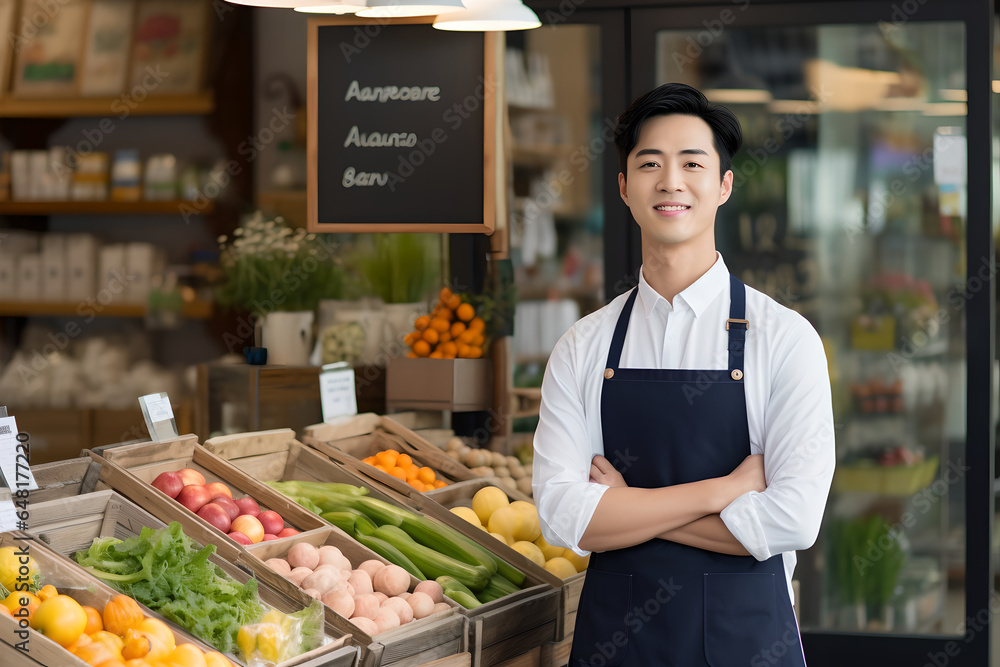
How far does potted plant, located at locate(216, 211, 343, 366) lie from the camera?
394 cm

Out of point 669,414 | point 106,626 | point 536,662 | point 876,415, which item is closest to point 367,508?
point 536,662

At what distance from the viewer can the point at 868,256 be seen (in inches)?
147

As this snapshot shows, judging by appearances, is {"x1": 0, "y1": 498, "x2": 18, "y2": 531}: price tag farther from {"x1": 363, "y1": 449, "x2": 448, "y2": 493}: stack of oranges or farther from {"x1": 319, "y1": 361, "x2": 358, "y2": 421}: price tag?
{"x1": 319, "y1": 361, "x2": 358, "y2": 421}: price tag

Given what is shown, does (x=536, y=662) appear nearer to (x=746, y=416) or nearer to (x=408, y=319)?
(x=746, y=416)

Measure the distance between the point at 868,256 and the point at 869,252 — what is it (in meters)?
0.02

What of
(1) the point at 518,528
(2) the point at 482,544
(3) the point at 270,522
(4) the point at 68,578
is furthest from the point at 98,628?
(1) the point at 518,528

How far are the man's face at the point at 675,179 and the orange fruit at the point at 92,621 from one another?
125 centimetres

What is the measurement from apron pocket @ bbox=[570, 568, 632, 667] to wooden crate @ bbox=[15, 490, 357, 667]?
0.46m

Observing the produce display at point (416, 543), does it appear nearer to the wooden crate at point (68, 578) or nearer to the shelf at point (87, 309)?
the wooden crate at point (68, 578)

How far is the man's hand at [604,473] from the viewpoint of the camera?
6.02 feet

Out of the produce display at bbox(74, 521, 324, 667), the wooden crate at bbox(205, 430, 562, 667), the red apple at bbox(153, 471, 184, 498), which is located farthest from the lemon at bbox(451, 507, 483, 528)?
the produce display at bbox(74, 521, 324, 667)

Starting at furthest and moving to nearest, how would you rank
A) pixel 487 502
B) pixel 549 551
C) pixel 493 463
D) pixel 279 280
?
1. pixel 279 280
2. pixel 493 463
3. pixel 487 502
4. pixel 549 551

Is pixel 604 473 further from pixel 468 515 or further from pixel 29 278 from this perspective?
pixel 29 278

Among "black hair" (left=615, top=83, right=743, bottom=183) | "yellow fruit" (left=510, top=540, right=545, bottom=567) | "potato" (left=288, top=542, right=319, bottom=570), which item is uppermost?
"black hair" (left=615, top=83, right=743, bottom=183)
